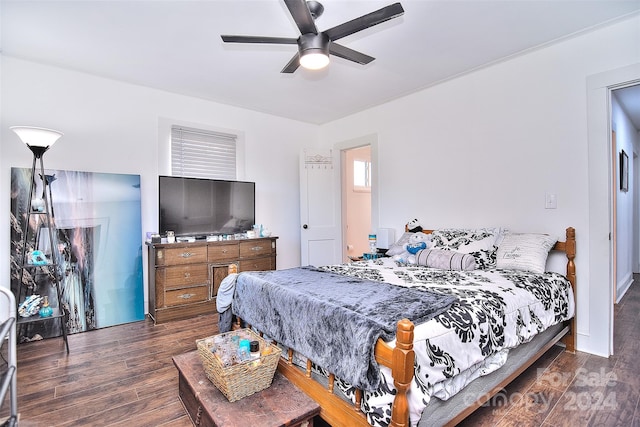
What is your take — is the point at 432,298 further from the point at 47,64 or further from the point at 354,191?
the point at 354,191

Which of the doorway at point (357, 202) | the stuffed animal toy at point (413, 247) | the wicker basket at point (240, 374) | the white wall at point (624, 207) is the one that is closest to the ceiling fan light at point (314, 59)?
the wicker basket at point (240, 374)

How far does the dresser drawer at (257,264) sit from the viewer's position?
3.93m

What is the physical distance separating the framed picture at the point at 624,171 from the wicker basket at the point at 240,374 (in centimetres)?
498

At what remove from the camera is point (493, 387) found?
1789 millimetres

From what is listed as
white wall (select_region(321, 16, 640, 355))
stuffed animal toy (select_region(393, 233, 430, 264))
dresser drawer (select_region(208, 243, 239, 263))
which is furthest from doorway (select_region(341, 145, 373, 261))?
stuffed animal toy (select_region(393, 233, 430, 264))

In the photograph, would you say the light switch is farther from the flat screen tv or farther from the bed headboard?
the flat screen tv

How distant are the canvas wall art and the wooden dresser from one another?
0.85ft

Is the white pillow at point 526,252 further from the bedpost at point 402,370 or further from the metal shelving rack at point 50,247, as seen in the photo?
the metal shelving rack at point 50,247

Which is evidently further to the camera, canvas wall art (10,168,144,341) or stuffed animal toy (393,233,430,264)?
stuffed animal toy (393,233,430,264)

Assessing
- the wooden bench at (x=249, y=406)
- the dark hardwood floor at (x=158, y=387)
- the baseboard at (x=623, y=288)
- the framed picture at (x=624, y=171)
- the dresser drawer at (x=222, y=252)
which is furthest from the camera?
the framed picture at (x=624, y=171)

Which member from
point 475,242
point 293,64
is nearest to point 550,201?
point 475,242

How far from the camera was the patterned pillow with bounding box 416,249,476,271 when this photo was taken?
2.67 m

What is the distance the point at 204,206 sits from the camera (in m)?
3.82

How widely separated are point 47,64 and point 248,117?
7.16 ft
